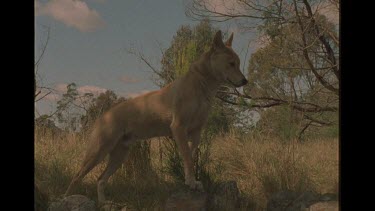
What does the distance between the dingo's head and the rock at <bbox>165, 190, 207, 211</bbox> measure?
1.20m

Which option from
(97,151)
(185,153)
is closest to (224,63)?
(185,153)

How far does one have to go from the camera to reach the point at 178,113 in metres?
4.25

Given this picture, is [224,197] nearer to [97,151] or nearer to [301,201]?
[301,201]

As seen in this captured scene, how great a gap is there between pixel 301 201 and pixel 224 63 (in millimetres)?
1628

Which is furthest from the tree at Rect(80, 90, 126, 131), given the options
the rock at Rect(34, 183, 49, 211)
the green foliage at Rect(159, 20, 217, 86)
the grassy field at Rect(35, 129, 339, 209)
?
the rock at Rect(34, 183, 49, 211)

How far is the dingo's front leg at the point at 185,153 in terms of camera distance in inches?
159

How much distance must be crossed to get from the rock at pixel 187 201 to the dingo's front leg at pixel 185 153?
80 millimetres

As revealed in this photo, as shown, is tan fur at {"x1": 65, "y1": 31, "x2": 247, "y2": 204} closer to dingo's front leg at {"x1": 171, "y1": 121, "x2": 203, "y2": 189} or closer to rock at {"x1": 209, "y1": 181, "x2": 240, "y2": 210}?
dingo's front leg at {"x1": 171, "y1": 121, "x2": 203, "y2": 189}

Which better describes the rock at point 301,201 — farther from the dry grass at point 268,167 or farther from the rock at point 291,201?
the dry grass at point 268,167

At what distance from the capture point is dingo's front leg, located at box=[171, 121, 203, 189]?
4.05 metres

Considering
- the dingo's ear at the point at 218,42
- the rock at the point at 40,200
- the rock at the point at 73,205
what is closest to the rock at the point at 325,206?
the dingo's ear at the point at 218,42

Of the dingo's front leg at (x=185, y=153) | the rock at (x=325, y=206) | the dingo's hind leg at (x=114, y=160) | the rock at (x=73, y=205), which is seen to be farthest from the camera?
the dingo's hind leg at (x=114, y=160)

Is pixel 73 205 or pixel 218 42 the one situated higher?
pixel 218 42
